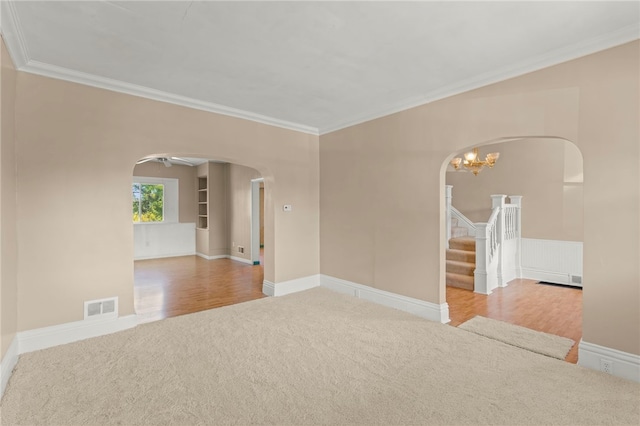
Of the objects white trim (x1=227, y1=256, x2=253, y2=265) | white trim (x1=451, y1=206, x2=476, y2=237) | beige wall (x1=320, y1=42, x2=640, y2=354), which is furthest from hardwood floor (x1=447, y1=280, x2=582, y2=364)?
white trim (x1=227, y1=256, x2=253, y2=265)

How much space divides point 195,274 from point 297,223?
9.30 ft

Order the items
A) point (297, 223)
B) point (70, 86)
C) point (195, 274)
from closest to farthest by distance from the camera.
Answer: point (70, 86) < point (297, 223) < point (195, 274)

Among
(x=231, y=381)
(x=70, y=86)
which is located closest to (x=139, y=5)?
(x=70, y=86)

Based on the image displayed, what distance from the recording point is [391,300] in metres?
4.24

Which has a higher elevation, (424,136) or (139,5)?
(139,5)

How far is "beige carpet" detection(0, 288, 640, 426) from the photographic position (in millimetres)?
2018

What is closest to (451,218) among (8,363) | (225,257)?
(225,257)

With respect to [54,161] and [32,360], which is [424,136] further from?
[32,360]

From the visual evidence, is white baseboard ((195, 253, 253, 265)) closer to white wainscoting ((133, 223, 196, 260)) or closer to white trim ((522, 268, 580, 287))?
white wainscoting ((133, 223, 196, 260))

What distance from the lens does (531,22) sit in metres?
2.31

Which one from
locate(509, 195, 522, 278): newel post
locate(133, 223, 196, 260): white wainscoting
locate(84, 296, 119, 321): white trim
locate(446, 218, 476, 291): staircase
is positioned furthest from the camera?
locate(133, 223, 196, 260): white wainscoting

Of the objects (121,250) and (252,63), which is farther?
(121,250)

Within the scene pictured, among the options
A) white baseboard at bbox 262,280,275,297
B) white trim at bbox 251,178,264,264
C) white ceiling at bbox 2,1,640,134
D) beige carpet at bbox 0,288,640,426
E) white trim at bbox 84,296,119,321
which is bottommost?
beige carpet at bbox 0,288,640,426

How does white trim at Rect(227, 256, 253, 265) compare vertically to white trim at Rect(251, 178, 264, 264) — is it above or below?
below
